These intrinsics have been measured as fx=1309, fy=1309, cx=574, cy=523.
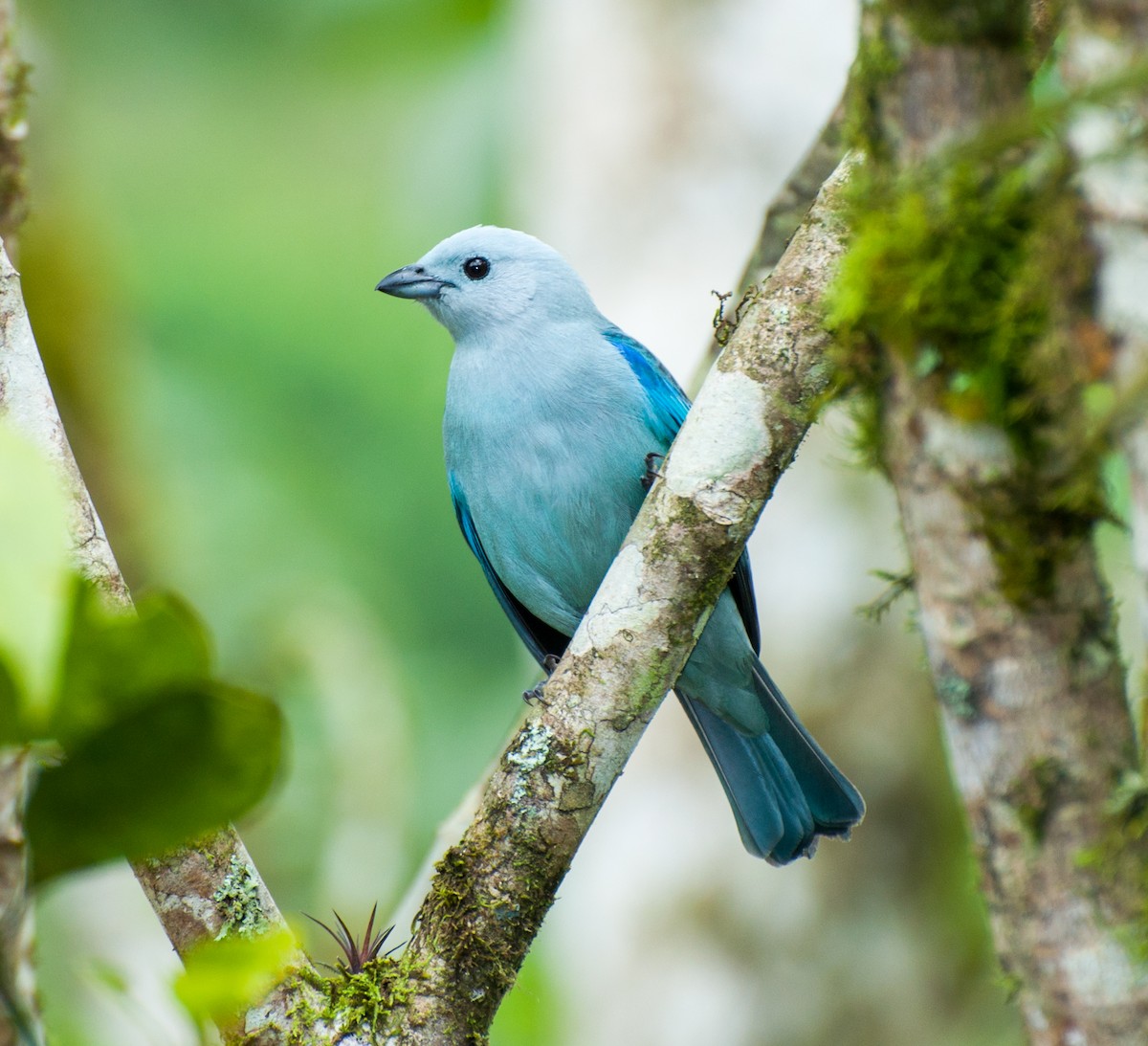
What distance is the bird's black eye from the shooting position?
14.5 ft

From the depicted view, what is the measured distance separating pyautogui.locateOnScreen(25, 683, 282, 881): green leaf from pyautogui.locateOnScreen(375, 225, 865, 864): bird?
2.52 meters

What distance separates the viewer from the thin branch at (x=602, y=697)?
7.66 feet

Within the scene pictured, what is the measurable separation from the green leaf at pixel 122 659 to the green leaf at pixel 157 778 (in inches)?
0.7

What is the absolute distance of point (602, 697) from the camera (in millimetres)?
2445

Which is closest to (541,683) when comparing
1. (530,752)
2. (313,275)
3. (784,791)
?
(784,791)

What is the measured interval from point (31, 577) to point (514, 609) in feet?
11.1

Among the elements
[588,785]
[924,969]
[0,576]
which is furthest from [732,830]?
[0,576]

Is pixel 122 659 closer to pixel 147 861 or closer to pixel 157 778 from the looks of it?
pixel 157 778

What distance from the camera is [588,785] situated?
245 cm

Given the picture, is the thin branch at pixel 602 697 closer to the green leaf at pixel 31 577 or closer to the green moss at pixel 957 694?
the green moss at pixel 957 694

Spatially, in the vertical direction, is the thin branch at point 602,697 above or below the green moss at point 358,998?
above

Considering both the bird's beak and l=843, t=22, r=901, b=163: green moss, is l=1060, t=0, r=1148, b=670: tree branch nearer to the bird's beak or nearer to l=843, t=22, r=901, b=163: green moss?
l=843, t=22, r=901, b=163: green moss

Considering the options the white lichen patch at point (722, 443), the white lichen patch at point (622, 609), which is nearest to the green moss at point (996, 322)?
the white lichen patch at point (722, 443)

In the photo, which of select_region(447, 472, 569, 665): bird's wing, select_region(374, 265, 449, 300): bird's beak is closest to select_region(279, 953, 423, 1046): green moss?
select_region(447, 472, 569, 665): bird's wing
